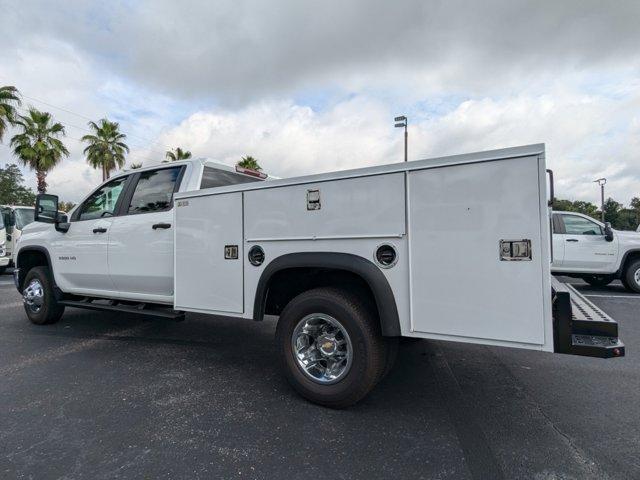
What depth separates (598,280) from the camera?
966 cm

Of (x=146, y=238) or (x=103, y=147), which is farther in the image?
(x=103, y=147)

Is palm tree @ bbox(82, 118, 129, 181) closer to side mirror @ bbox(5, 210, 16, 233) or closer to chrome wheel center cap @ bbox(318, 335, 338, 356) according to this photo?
side mirror @ bbox(5, 210, 16, 233)

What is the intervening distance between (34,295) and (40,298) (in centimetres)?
15

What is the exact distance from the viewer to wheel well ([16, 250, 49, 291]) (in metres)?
6.04

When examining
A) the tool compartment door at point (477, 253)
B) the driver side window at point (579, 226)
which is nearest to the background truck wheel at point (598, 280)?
the driver side window at point (579, 226)

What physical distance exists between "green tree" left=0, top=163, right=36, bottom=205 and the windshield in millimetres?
57654

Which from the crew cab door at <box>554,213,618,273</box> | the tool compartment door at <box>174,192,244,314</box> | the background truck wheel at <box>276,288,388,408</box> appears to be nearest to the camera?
the background truck wheel at <box>276,288,388,408</box>

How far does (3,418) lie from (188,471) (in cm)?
181

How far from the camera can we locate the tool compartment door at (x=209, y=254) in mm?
3596

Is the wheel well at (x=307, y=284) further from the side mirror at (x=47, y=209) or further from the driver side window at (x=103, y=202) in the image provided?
the side mirror at (x=47, y=209)

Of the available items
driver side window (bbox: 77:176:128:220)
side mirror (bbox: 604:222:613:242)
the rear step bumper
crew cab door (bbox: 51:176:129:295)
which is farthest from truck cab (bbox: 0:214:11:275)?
side mirror (bbox: 604:222:613:242)

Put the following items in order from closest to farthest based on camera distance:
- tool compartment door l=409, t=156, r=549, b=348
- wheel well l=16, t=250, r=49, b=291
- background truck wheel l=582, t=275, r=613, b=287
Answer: tool compartment door l=409, t=156, r=549, b=348 < wheel well l=16, t=250, r=49, b=291 < background truck wheel l=582, t=275, r=613, b=287

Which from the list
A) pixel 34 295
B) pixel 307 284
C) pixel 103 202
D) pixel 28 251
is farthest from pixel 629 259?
pixel 28 251

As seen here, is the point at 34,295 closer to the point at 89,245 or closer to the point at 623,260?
the point at 89,245
